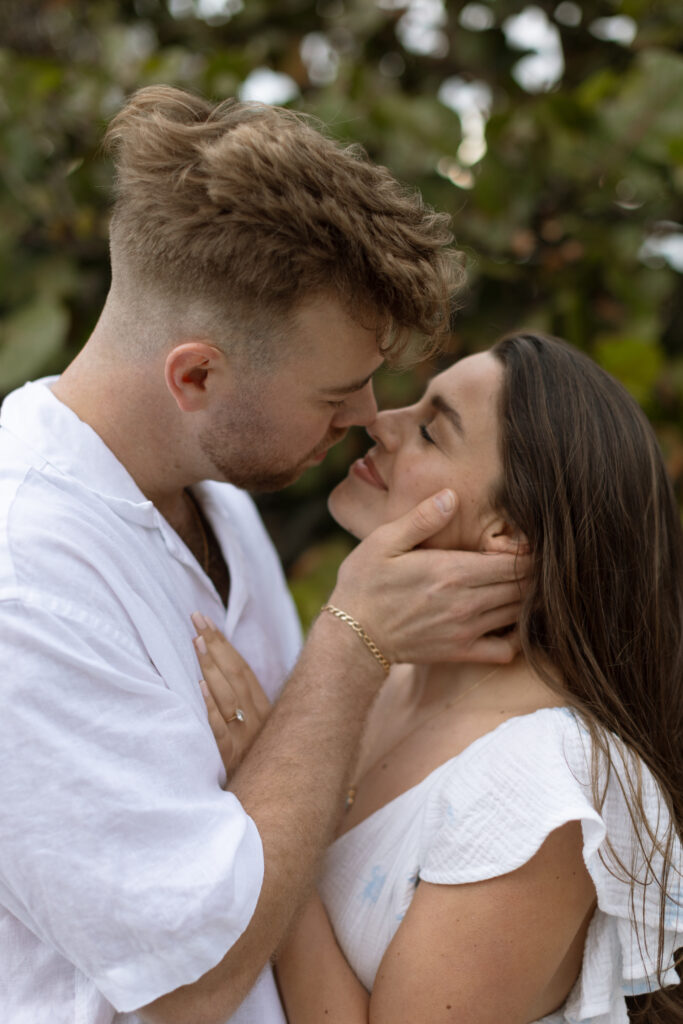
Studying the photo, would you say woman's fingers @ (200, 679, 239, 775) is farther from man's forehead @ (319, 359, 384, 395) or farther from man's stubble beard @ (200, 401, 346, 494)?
man's forehead @ (319, 359, 384, 395)

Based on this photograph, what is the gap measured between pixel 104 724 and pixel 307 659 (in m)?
0.54

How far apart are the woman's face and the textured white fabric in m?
0.46

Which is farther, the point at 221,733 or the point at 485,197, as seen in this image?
the point at 485,197

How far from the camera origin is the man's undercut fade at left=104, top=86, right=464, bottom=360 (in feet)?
5.55

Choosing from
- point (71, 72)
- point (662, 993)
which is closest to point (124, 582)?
point (662, 993)

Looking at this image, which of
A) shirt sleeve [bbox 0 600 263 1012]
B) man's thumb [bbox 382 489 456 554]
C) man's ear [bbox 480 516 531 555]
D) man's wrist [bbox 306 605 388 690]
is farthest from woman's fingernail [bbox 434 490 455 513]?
shirt sleeve [bbox 0 600 263 1012]

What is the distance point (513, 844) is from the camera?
1.65 metres

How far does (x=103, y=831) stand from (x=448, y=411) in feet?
3.84

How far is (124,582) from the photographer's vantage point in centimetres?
163

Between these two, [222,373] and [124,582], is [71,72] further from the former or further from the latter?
[124,582]

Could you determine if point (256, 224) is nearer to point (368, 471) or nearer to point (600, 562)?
point (368, 471)

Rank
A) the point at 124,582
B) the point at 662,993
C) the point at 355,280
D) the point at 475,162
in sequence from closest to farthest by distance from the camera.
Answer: the point at 124,582 → the point at 355,280 → the point at 662,993 → the point at 475,162

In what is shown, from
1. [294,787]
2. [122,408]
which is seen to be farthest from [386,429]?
[294,787]

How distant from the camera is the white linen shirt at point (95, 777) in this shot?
1335 millimetres
